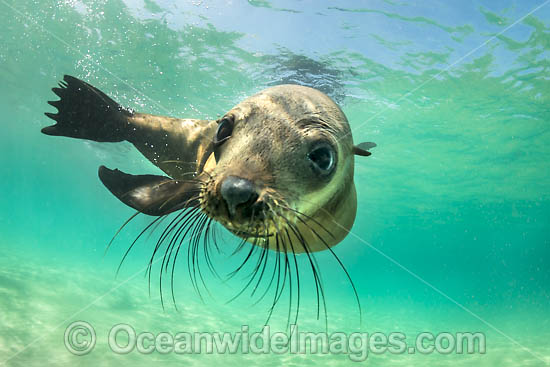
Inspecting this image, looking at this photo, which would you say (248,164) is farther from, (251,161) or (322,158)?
(322,158)

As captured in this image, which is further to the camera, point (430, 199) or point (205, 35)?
point (430, 199)

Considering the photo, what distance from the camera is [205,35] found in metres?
11.0

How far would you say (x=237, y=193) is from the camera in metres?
1.69

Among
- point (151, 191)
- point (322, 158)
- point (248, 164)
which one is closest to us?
point (248, 164)

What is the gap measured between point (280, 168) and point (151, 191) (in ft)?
4.54

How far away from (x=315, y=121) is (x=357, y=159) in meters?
16.9

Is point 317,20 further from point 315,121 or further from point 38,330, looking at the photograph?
point 38,330

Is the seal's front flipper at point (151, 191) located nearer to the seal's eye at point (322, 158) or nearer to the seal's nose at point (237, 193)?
the seal's nose at point (237, 193)

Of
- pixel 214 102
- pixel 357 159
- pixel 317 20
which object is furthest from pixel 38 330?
pixel 357 159
